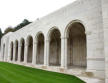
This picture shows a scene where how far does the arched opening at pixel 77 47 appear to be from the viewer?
16.8 m

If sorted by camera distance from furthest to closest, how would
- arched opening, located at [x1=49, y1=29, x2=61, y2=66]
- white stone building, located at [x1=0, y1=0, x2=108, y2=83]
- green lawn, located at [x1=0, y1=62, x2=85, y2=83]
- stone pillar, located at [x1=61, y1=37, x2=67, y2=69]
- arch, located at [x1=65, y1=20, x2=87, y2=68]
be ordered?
arched opening, located at [x1=49, y1=29, x2=61, y2=66] → arch, located at [x1=65, y1=20, x2=87, y2=68] → stone pillar, located at [x1=61, y1=37, x2=67, y2=69] → white stone building, located at [x1=0, y1=0, x2=108, y2=83] → green lawn, located at [x1=0, y1=62, x2=85, y2=83]

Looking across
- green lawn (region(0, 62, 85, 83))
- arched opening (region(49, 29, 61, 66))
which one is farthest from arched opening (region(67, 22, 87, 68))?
green lawn (region(0, 62, 85, 83))

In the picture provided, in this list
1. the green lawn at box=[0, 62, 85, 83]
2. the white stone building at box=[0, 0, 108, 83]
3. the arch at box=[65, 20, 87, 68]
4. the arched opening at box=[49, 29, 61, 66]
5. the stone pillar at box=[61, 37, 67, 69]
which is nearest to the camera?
the green lawn at box=[0, 62, 85, 83]

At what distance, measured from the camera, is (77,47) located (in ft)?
57.9

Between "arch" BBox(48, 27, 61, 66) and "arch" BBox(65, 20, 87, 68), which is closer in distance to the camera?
"arch" BBox(65, 20, 87, 68)

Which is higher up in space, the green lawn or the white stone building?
the white stone building

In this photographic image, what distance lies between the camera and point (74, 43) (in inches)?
714

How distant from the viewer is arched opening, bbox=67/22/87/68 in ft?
55.3

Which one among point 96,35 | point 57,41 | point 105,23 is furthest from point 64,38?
point 57,41

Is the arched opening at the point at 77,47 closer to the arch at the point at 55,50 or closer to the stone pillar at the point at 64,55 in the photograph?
the arch at the point at 55,50

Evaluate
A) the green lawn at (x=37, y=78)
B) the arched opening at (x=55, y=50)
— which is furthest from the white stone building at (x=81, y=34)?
the green lawn at (x=37, y=78)

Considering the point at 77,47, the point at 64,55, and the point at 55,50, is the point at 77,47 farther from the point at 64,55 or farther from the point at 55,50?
the point at 64,55

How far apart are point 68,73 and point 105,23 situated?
540 centimetres

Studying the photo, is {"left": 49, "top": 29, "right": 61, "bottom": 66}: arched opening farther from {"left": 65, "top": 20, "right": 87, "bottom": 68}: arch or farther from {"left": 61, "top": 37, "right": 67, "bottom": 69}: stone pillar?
{"left": 61, "top": 37, "right": 67, "bottom": 69}: stone pillar
